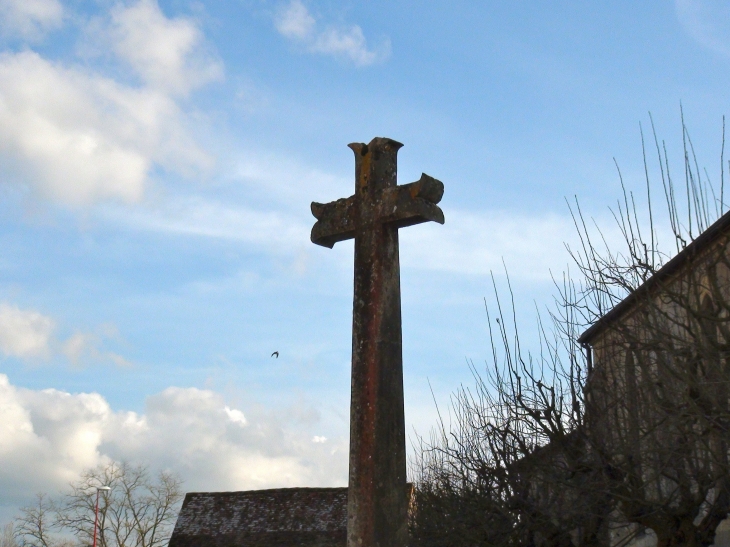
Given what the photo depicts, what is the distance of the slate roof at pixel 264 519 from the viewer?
35.9m

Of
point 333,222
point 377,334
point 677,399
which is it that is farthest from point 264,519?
point 377,334

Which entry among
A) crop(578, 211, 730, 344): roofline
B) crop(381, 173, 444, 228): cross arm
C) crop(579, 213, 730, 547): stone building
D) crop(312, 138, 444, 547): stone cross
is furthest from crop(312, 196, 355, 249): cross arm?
crop(578, 211, 730, 344): roofline

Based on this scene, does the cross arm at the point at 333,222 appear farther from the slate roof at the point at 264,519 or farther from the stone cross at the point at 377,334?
the slate roof at the point at 264,519

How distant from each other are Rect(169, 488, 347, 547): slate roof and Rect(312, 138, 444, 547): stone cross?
29.8 m

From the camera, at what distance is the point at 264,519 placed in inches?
1485

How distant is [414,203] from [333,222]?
0.79 m

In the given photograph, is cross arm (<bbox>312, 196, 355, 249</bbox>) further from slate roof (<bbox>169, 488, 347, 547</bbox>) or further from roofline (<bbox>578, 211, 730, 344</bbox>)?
slate roof (<bbox>169, 488, 347, 547</bbox>)

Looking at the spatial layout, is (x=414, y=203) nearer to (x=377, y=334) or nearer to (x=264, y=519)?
(x=377, y=334)

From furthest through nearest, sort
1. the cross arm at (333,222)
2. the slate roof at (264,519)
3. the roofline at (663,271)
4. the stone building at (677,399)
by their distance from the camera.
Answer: the slate roof at (264,519)
the roofline at (663,271)
the stone building at (677,399)
the cross arm at (333,222)

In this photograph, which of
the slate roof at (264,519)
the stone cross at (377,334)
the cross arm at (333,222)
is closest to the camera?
the stone cross at (377,334)

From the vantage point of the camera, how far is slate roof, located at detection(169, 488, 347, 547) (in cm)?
3594

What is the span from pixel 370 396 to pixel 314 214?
5.73 ft

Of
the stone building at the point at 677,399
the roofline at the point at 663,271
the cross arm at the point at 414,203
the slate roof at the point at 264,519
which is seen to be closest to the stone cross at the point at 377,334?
the cross arm at the point at 414,203

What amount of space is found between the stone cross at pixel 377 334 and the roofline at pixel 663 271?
5.06 meters
